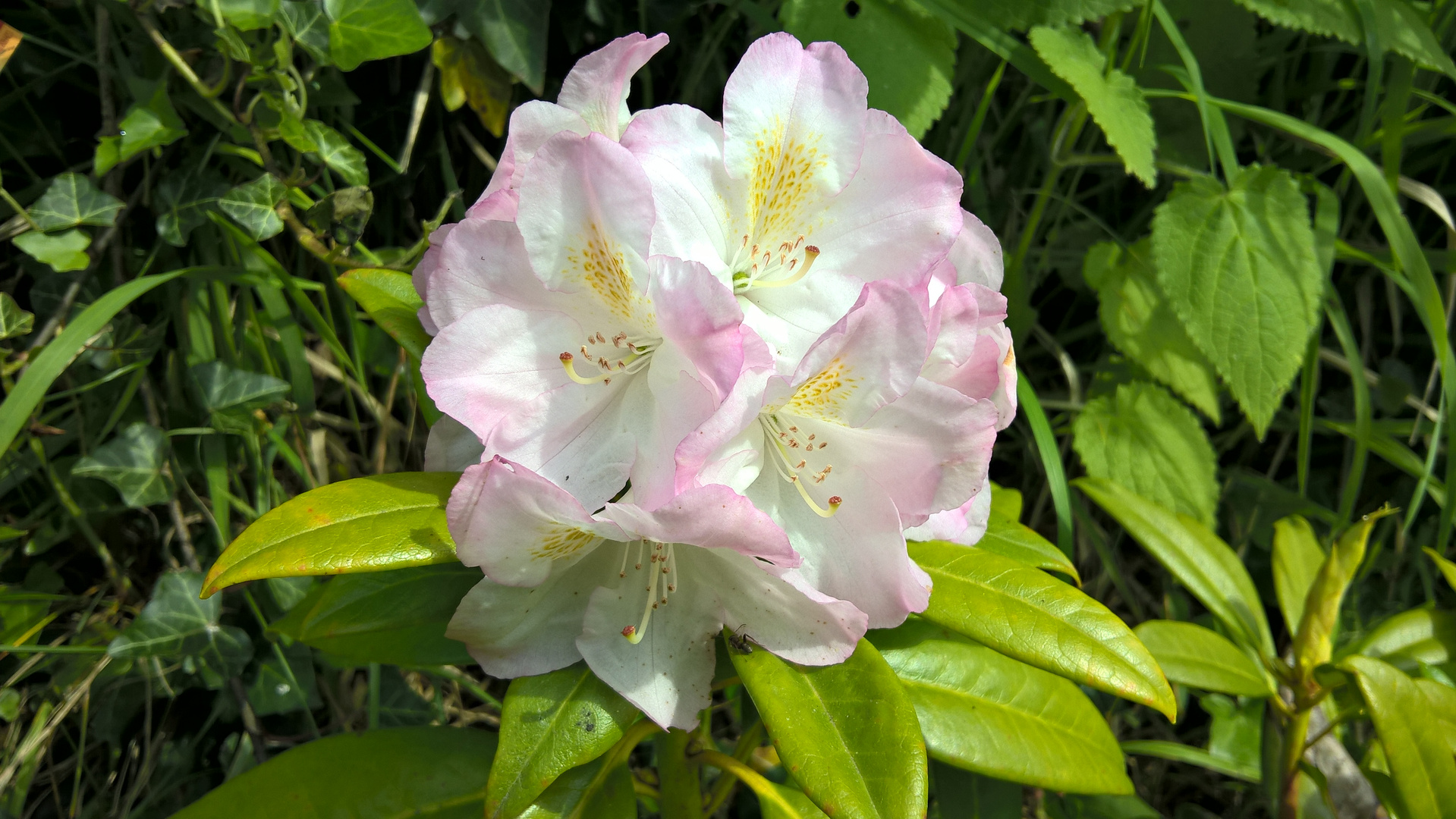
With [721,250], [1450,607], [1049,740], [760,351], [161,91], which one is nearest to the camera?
[760,351]

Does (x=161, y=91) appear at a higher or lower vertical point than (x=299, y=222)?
higher

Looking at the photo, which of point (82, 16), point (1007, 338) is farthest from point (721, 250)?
point (82, 16)

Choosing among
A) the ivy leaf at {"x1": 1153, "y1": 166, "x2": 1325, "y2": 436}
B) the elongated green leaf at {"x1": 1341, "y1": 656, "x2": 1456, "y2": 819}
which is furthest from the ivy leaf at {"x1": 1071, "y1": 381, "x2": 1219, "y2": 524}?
the elongated green leaf at {"x1": 1341, "y1": 656, "x2": 1456, "y2": 819}

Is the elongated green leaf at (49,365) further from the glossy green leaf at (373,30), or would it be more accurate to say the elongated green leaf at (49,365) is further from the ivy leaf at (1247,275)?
the ivy leaf at (1247,275)

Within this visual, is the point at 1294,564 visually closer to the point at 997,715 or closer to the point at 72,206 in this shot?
the point at 997,715

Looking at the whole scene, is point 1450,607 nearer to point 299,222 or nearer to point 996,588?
point 996,588

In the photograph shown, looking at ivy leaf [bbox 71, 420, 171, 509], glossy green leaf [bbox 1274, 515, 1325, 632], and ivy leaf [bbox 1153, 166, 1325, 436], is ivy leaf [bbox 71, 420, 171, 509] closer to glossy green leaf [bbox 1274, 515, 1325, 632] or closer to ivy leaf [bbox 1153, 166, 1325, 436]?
ivy leaf [bbox 1153, 166, 1325, 436]
